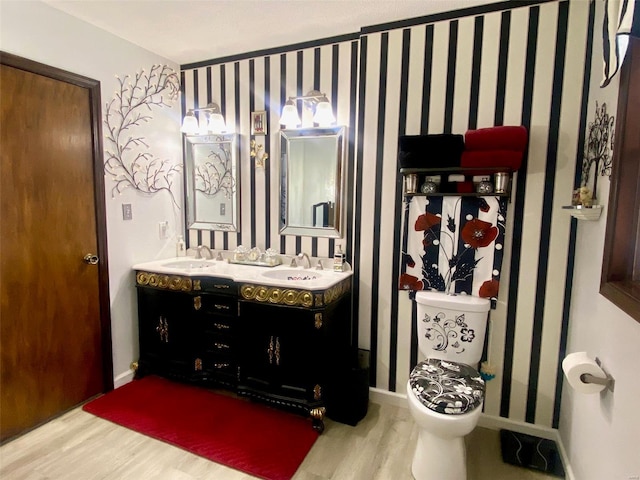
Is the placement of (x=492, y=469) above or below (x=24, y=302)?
below

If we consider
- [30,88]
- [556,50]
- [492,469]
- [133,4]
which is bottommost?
[492,469]

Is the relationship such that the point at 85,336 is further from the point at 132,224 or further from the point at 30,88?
the point at 30,88

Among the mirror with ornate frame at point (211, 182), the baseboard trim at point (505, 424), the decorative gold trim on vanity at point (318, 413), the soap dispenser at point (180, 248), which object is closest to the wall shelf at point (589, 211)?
the baseboard trim at point (505, 424)

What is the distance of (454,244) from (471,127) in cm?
69

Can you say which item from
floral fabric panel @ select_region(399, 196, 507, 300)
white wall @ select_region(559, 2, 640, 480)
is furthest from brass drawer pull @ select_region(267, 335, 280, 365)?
white wall @ select_region(559, 2, 640, 480)

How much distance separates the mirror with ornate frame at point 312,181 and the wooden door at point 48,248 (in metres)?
1.24

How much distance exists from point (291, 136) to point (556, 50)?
163cm

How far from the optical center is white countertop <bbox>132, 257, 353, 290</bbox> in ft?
7.06

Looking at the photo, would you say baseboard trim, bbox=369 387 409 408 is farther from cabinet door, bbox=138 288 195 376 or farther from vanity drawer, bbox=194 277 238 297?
cabinet door, bbox=138 288 195 376

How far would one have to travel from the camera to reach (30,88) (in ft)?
6.43

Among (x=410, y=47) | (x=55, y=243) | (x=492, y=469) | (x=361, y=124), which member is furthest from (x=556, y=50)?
(x=55, y=243)

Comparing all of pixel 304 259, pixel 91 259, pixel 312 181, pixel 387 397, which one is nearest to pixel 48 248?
pixel 91 259

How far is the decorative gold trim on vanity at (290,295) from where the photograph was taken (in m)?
2.07

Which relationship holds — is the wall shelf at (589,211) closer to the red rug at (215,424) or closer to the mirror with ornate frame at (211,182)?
the red rug at (215,424)
